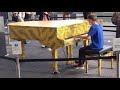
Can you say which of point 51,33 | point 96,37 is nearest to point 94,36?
point 96,37

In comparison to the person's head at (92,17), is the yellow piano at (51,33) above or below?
below

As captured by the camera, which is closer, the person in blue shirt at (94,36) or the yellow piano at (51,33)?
the yellow piano at (51,33)

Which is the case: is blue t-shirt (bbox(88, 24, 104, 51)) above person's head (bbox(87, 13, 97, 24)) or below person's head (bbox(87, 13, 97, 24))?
below

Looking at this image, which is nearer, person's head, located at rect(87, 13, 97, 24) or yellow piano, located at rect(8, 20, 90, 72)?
yellow piano, located at rect(8, 20, 90, 72)

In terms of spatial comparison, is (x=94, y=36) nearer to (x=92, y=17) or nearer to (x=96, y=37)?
(x=96, y=37)

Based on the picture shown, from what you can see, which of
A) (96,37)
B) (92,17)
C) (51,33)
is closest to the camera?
(51,33)

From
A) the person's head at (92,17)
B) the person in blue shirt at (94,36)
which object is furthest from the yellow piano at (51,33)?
the person's head at (92,17)

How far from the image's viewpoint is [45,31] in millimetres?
5422

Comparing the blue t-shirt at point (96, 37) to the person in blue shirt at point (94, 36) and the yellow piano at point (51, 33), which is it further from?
the yellow piano at point (51, 33)

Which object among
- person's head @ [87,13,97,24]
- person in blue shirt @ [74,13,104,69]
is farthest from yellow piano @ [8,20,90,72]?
person's head @ [87,13,97,24]

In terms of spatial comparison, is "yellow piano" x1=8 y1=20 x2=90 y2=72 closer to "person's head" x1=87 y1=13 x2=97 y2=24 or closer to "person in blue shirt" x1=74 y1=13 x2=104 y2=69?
"person in blue shirt" x1=74 y1=13 x2=104 y2=69

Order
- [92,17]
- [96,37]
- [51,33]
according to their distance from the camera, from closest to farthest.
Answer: [51,33] → [92,17] → [96,37]
